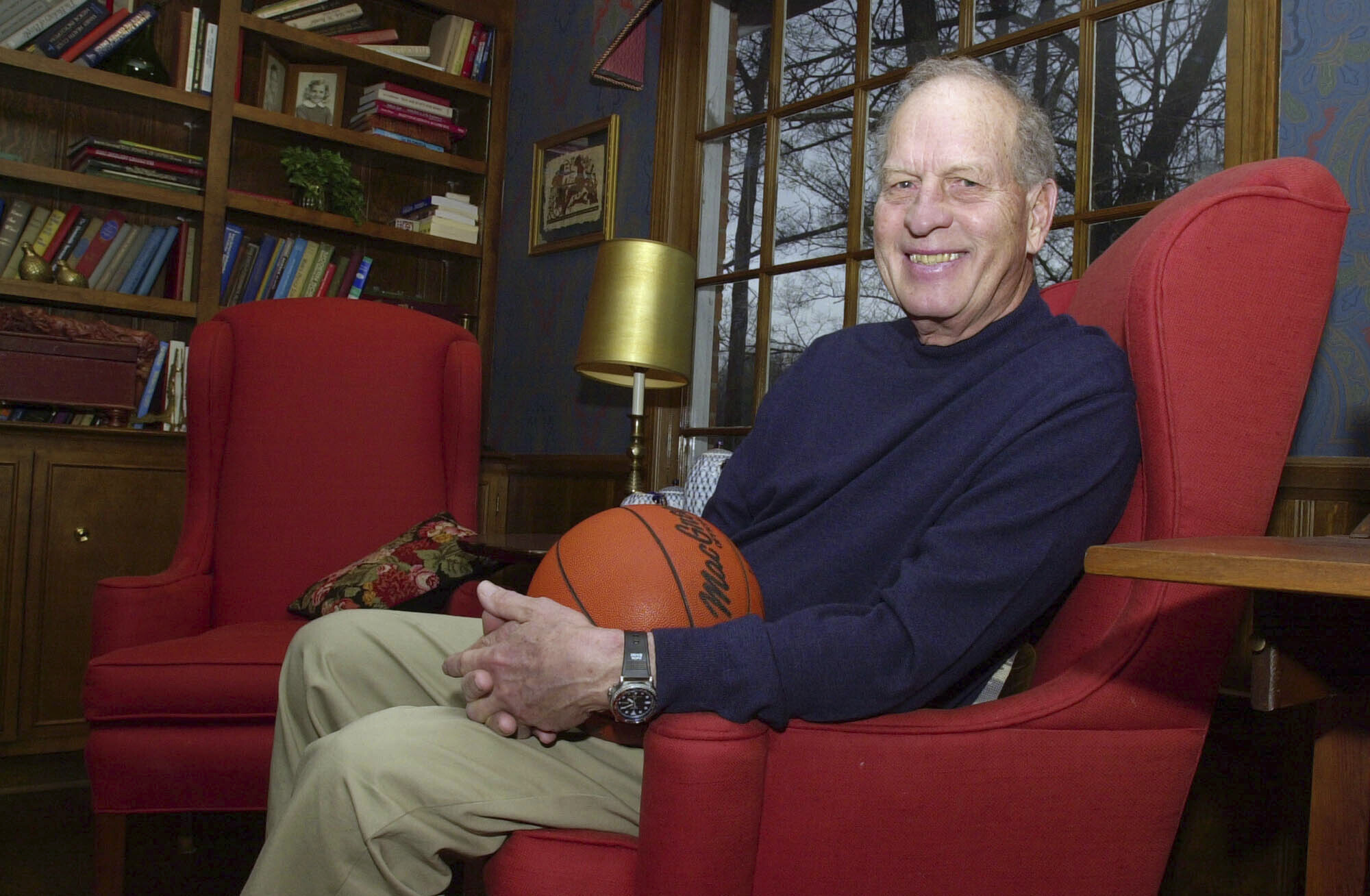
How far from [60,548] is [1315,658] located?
2830 mm

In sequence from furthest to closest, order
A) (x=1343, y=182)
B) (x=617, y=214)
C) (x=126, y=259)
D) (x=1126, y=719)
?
(x=617, y=214)
(x=126, y=259)
(x=1343, y=182)
(x=1126, y=719)

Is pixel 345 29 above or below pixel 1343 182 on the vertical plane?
above

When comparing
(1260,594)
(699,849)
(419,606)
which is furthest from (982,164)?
(419,606)

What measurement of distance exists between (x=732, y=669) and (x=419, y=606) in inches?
49.2

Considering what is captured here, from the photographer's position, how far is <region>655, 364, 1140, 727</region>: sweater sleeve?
0.92 metres

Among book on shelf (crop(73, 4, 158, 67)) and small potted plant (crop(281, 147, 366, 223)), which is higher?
book on shelf (crop(73, 4, 158, 67))

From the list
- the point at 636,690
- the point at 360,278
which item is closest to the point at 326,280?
the point at 360,278

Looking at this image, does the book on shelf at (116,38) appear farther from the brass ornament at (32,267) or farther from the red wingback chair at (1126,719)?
the red wingback chair at (1126,719)

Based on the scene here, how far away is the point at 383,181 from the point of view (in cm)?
384

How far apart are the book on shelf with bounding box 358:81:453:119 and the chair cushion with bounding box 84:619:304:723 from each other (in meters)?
2.35

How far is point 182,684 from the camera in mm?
1723

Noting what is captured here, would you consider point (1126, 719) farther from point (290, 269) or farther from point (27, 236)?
point (27, 236)

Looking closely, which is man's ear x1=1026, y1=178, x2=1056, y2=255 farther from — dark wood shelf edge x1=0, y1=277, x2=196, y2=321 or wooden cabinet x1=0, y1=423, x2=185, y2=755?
dark wood shelf edge x1=0, y1=277, x2=196, y2=321

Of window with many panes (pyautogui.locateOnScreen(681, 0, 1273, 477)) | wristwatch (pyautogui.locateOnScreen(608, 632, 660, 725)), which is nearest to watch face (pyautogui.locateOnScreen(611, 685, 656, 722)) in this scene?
wristwatch (pyautogui.locateOnScreen(608, 632, 660, 725))
